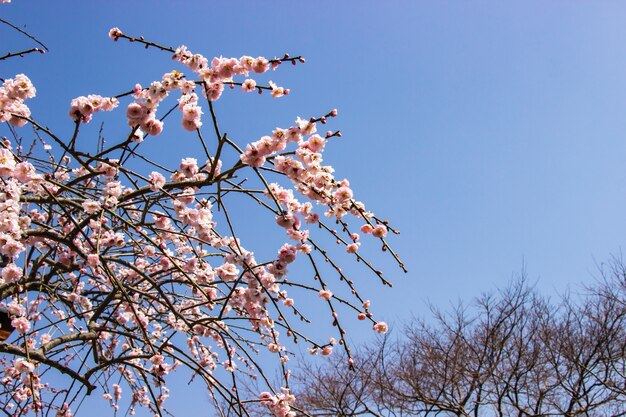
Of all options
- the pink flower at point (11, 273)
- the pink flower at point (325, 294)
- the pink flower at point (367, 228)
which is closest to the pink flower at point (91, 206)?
the pink flower at point (11, 273)

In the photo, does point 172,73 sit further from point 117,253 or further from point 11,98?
point 117,253

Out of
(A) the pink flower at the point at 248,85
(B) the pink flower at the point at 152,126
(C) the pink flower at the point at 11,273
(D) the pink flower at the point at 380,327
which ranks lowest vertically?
(D) the pink flower at the point at 380,327

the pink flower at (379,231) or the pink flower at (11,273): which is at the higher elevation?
the pink flower at (11,273)

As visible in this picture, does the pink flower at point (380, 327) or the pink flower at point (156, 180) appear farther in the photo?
the pink flower at point (380, 327)

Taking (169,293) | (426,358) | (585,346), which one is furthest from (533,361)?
(169,293)

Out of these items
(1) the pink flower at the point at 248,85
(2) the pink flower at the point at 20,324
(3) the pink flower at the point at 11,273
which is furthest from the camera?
(2) the pink flower at the point at 20,324

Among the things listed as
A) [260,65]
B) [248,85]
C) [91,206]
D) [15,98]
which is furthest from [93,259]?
[260,65]

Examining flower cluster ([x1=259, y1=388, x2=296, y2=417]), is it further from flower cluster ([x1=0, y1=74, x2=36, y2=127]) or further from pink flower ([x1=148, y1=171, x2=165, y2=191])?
flower cluster ([x1=0, y1=74, x2=36, y2=127])

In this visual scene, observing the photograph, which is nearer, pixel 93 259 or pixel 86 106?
pixel 86 106

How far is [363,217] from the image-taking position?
9.61ft

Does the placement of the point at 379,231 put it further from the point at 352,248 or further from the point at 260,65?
the point at 260,65

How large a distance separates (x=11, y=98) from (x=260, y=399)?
2.21 m

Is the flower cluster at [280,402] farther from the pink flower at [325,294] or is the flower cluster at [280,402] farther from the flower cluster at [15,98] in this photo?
the flower cluster at [15,98]

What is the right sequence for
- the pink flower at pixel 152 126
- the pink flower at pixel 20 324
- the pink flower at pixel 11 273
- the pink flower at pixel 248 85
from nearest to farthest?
the pink flower at pixel 152 126, the pink flower at pixel 248 85, the pink flower at pixel 11 273, the pink flower at pixel 20 324
